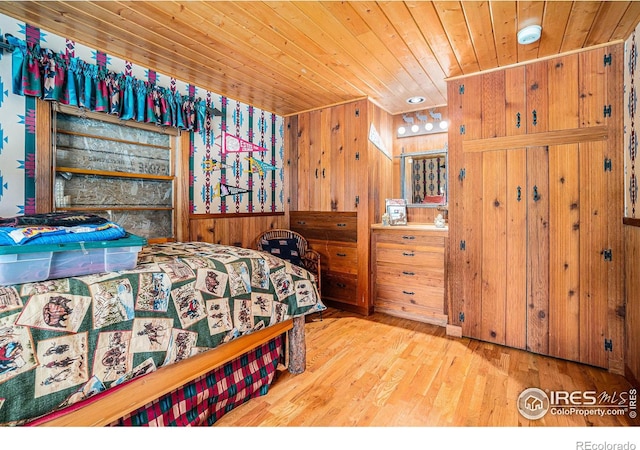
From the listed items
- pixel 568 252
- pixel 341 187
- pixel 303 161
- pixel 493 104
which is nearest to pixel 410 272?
pixel 341 187

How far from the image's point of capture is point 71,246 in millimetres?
1238


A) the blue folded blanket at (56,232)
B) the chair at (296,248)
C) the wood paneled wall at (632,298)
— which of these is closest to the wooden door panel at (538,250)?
the wood paneled wall at (632,298)

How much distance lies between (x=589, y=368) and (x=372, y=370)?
1.59 meters

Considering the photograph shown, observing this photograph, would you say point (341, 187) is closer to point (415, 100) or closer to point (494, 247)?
point (415, 100)

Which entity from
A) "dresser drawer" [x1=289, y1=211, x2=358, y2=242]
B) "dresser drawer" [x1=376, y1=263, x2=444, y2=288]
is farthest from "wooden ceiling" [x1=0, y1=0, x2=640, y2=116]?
"dresser drawer" [x1=376, y1=263, x2=444, y2=288]

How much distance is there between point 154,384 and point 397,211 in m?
2.89

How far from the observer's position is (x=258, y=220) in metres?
3.69

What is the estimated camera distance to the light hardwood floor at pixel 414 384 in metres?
1.71

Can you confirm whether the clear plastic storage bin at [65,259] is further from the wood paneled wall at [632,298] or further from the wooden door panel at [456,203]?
the wood paneled wall at [632,298]

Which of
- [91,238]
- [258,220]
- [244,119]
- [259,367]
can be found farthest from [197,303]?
[244,119]

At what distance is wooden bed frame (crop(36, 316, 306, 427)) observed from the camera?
1.16 m

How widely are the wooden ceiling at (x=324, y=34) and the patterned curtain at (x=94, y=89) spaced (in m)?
0.19
